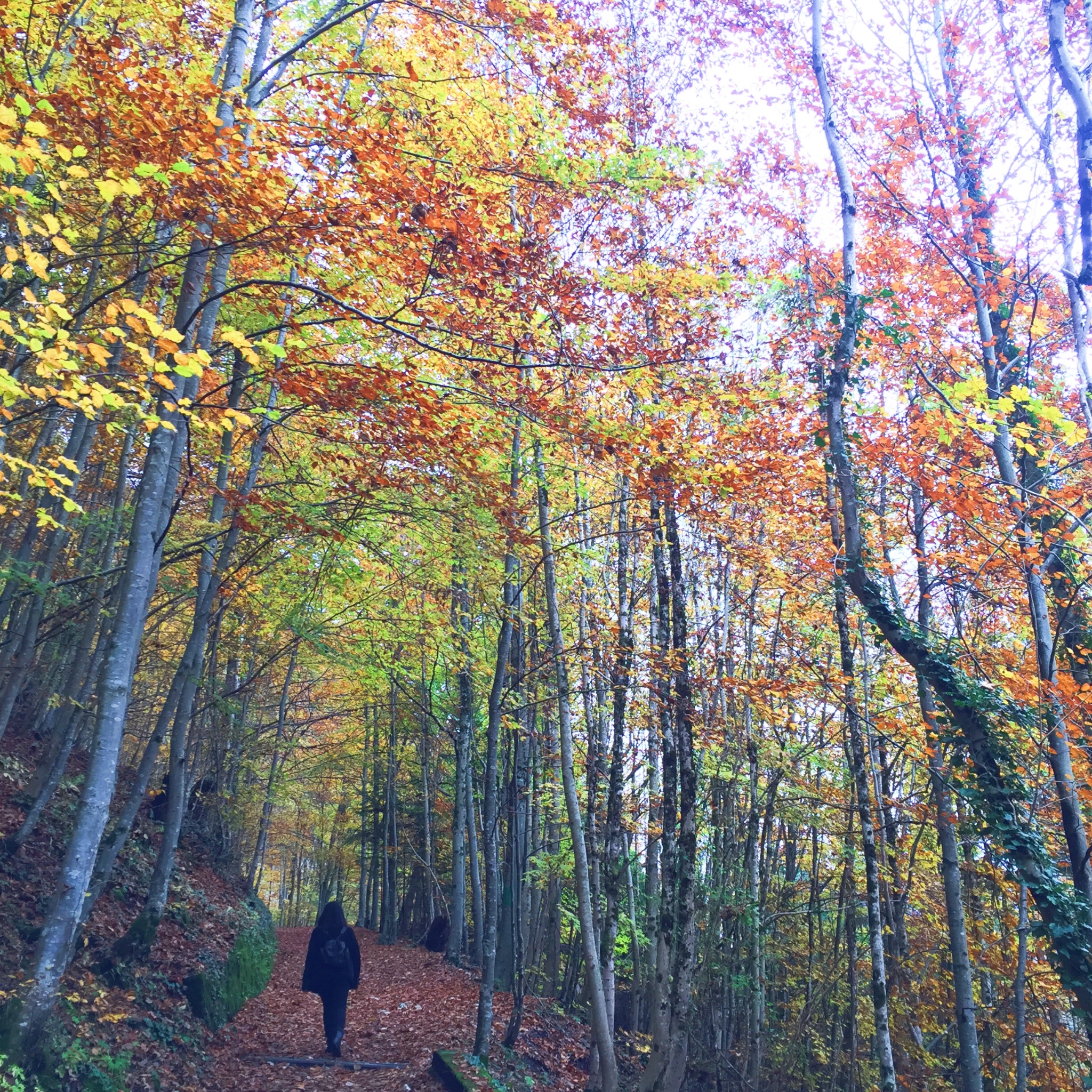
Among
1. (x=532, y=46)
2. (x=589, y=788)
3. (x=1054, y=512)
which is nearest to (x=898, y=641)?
(x=1054, y=512)

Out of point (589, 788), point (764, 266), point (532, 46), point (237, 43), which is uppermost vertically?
point (764, 266)

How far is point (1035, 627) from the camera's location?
7.24 m

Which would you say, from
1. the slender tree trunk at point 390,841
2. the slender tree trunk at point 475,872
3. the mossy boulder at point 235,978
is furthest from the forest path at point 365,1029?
the slender tree trunk at point 390,841

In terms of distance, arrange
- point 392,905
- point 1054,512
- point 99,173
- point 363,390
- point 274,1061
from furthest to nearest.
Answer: point 392,905 < point 274,1061 < point 1054,512 < point 363,390 < point 99,173

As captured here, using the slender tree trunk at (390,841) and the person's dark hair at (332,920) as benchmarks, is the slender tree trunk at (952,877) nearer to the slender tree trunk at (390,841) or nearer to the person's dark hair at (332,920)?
the person's dark hair at (332,920)

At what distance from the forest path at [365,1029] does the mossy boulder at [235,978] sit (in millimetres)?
187

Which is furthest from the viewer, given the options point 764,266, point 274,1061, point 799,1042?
point 764,266

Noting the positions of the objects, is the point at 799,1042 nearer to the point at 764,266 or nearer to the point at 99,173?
the point at 764,266

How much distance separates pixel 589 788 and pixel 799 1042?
4.97m

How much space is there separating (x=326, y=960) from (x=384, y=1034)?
188cm

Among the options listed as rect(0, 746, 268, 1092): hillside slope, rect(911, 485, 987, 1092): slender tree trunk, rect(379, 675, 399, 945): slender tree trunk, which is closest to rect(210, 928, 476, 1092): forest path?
rect(0, 746, 268, 1092): hillside slope

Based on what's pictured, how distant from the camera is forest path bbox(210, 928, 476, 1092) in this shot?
7262mm

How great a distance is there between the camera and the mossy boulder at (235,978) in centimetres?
815

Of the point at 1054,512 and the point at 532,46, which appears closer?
the point at 532,46
